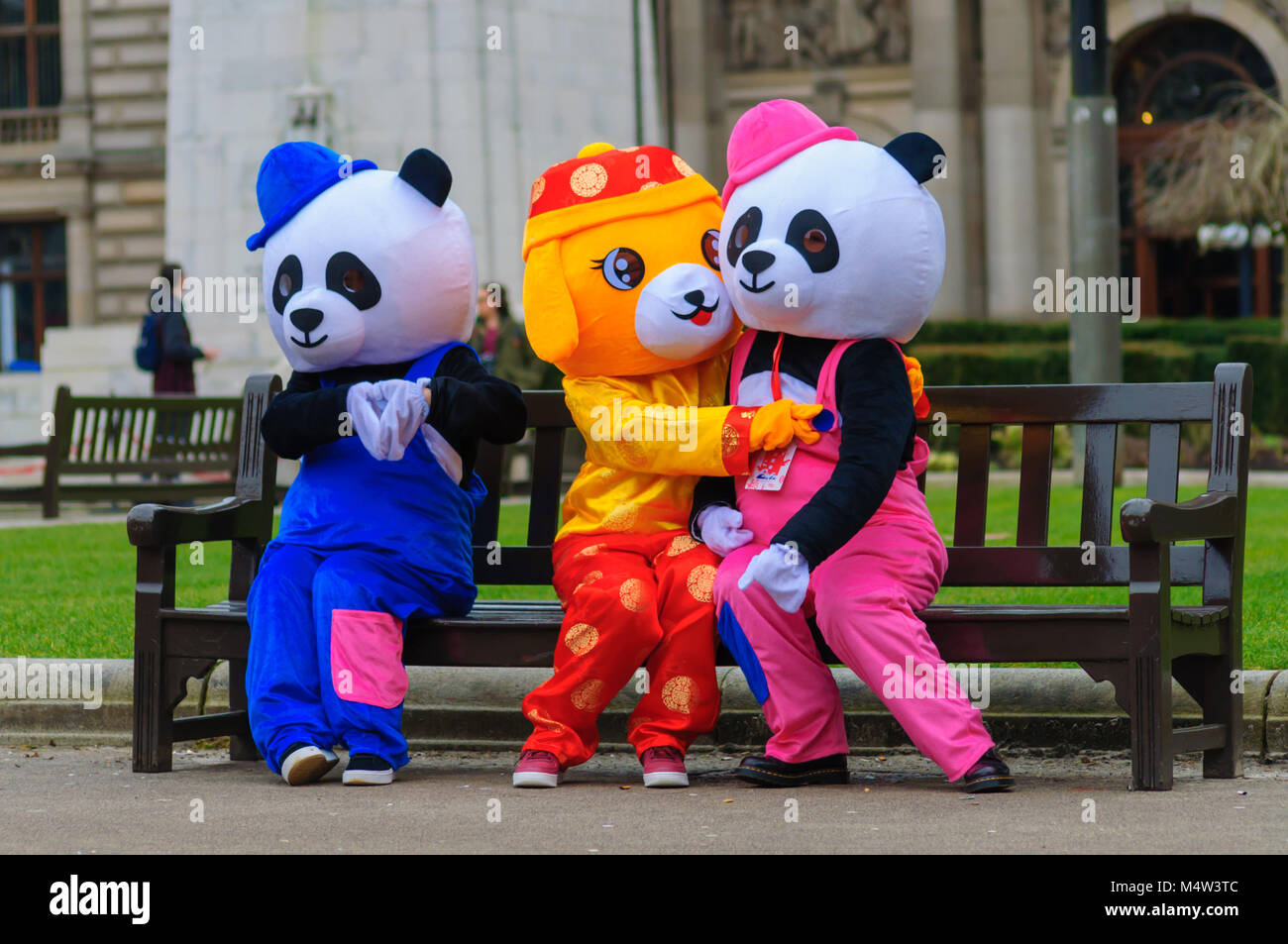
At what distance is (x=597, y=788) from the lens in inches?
187

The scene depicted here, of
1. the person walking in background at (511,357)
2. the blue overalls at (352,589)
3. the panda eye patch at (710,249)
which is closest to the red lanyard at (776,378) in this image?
the panda eye patch at (710,249)

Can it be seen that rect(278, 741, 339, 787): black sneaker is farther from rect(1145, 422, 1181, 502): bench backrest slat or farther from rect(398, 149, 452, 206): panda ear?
rect(1145, 422, 1181, 502): bench backrest slat

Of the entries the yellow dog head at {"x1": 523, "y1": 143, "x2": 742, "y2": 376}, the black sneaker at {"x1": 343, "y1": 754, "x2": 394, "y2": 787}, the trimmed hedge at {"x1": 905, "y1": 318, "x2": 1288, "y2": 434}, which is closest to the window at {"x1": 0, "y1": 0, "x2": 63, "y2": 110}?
the trimmed hedge at {"x1": 905, "y1": 318, "x2": 1288, "y2": 434}

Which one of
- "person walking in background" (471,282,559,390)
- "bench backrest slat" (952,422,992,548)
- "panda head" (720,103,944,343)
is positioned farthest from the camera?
"person walking in background" (471,282,559,390)

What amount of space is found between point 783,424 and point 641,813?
98 centimetres

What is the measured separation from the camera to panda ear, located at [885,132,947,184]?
476cm

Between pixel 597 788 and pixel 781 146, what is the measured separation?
64.1 inches

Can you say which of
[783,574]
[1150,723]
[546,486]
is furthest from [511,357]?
[1150,723]

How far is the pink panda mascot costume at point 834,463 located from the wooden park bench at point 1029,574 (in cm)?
16

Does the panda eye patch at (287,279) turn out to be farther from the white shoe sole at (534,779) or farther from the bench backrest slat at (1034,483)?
the bench backrest slat at (1034,483)

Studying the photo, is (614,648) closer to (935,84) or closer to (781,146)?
(781,146)

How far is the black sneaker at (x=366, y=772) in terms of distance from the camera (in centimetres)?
473

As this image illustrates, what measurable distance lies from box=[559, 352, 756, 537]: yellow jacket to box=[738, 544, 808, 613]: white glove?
1.22ft

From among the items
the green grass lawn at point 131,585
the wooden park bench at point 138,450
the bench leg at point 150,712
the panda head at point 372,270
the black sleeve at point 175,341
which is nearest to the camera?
the panda head at point 372,270
